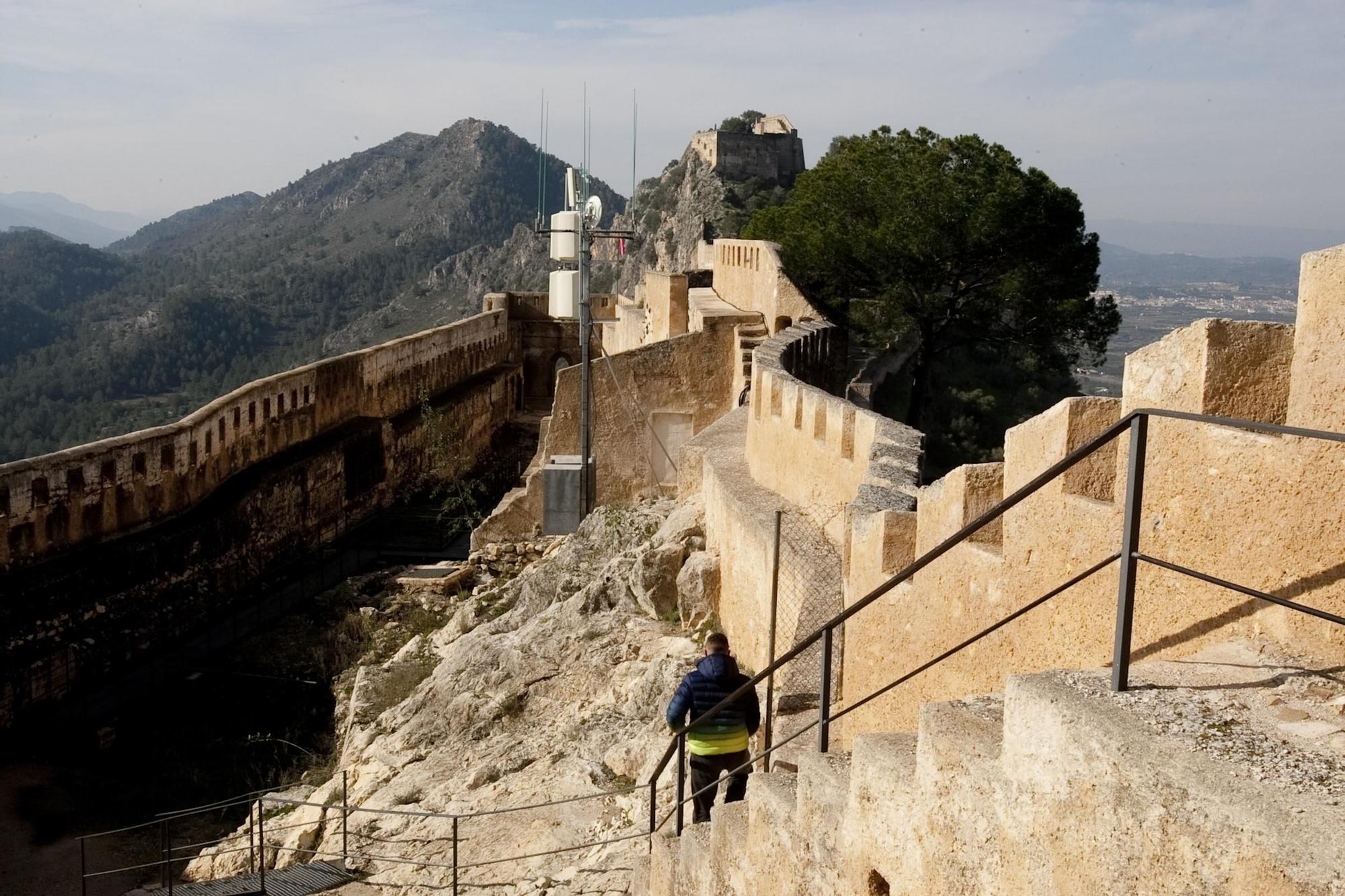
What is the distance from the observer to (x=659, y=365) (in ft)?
50.6

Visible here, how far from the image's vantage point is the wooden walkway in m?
7.64

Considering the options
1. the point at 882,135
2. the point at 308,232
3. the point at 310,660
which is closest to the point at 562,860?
the point at 310,660

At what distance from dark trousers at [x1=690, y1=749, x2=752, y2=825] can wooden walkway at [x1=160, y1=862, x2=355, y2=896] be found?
2.97 meters

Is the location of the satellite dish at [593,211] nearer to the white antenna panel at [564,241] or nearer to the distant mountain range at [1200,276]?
the white antenna panel at [564,241]

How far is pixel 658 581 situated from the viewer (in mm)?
9734

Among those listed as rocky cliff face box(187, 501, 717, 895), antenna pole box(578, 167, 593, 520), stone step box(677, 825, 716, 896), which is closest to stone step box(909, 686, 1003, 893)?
stone step box(677, 825, 716, 896)

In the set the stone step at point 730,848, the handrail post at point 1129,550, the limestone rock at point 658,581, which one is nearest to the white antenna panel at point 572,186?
the limestone rock at point 658,581

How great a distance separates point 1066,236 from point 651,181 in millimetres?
58672

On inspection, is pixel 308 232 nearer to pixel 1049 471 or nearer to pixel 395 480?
pixel 395 480

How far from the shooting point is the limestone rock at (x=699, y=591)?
912 cm

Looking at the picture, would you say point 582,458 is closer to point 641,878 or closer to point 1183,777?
point 641,878

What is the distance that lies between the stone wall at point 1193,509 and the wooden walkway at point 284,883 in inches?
195

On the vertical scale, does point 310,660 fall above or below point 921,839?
below

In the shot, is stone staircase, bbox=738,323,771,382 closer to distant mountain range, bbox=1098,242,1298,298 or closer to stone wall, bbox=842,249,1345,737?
distant mountain range, bbox=1098,242,1298,298
